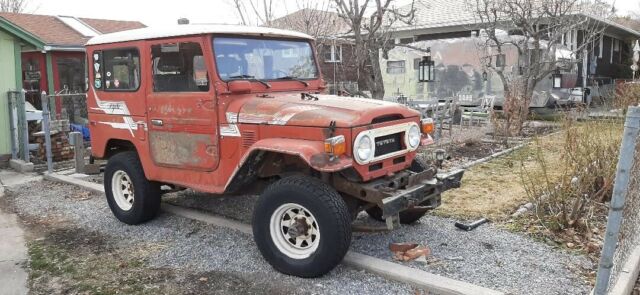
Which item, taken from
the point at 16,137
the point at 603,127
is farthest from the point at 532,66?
the point at 16,137

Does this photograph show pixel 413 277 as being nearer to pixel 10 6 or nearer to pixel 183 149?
pixel 183 149

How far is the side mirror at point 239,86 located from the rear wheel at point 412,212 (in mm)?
1680

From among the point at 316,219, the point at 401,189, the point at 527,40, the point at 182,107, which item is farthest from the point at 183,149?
the point at 527,40

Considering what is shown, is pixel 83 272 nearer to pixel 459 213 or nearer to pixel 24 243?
pixel 24 243

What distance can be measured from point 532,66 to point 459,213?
8092 millimetres

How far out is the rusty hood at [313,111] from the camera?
4047mm

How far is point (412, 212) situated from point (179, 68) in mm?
2600

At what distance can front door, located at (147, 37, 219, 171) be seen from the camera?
15.4 feet

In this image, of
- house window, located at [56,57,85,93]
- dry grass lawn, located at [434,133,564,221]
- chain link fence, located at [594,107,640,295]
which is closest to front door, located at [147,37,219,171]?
dry grass lawn, located at [434,133,564,221]

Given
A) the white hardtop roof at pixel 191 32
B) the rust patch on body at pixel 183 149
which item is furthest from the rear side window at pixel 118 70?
the rust patch on body at pixel 183 149

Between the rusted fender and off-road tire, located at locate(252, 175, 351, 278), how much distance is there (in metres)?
0.25

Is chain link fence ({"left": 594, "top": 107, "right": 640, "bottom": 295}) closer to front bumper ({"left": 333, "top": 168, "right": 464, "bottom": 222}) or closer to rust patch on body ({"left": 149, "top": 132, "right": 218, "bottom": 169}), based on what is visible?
front bumper ({"left": 333, "top": 168, "right": 464, "bottom": 222})

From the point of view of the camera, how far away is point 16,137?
29.9ft

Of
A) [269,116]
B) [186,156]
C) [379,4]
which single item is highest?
[379,4]
